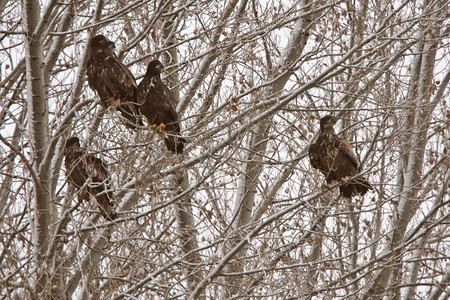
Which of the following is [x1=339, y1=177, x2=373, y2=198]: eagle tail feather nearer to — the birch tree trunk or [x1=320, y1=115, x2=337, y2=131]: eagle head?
[x1=320, y1=115, x2=337, y2=131]: eagle head

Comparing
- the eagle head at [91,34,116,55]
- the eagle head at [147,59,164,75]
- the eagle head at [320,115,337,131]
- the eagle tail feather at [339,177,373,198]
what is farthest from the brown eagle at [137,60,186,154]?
the eagle tail feather at [339,177,373,198]

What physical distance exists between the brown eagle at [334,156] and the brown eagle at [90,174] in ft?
6.54

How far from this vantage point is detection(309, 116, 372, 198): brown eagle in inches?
234

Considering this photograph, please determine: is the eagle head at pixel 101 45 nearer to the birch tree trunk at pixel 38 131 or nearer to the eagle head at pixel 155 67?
the eagle head at pixel 155 67

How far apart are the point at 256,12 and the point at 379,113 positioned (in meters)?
1.71

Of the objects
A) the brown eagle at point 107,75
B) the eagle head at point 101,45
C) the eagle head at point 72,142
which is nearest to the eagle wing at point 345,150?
the brown eagle at point 107,75

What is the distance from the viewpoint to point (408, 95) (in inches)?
284

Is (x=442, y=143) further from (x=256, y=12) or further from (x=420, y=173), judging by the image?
(x=256, y=12)

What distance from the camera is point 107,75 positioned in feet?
17.5

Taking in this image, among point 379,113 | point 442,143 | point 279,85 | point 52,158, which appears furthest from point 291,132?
point 52,158

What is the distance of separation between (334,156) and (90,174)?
7.63ft

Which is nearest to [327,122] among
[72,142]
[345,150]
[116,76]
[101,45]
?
[345,150]

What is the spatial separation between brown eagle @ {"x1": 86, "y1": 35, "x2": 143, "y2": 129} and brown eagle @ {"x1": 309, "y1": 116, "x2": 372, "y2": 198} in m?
1.81

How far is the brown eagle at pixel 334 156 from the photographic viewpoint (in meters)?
5.93
